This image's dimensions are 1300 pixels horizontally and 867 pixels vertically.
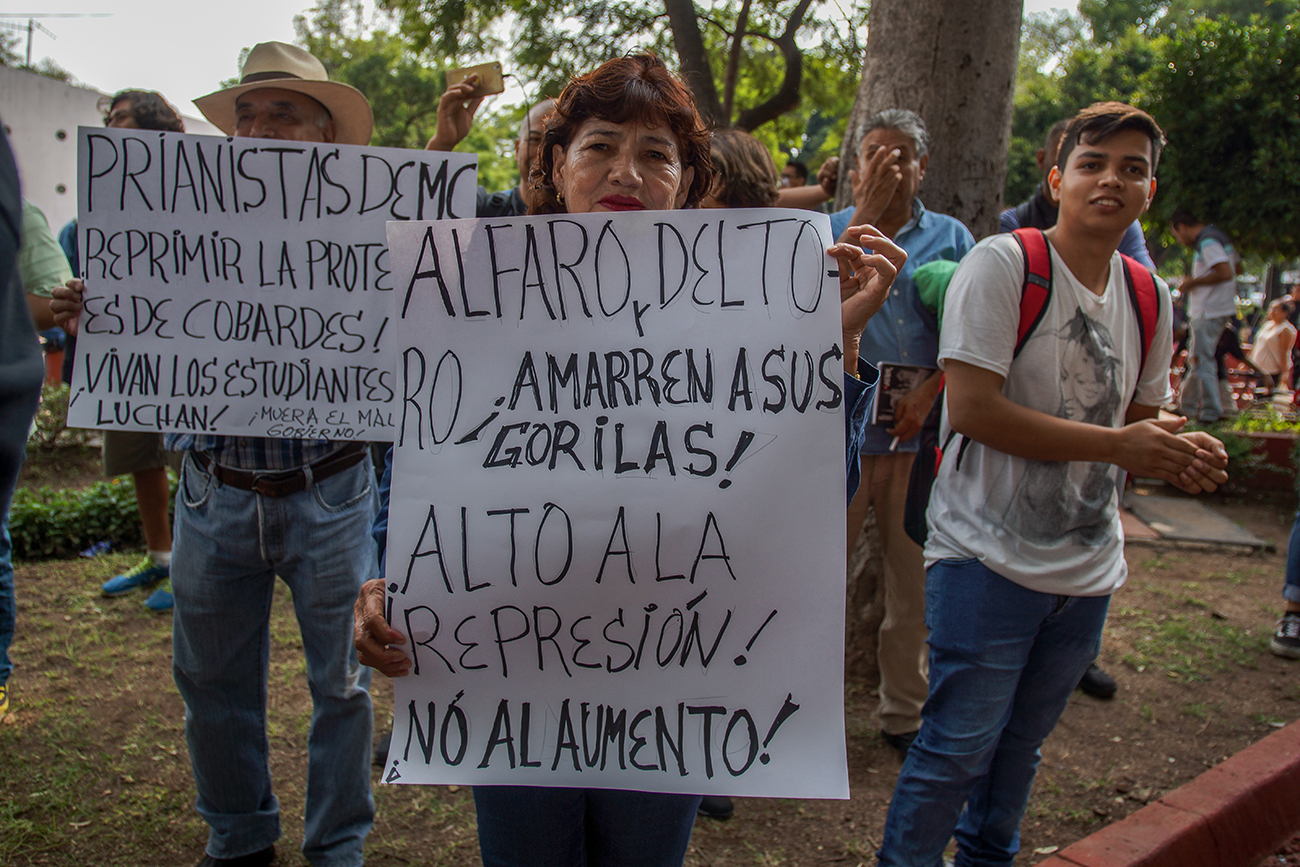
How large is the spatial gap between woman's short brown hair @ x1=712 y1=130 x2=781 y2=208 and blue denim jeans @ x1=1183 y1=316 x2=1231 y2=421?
23.7 feet

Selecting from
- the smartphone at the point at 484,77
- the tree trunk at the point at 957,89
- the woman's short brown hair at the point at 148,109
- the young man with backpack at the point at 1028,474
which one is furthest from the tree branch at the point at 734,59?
the young man with backpack at the point at 1028,474

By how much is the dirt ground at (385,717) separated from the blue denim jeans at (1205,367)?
4.53 m

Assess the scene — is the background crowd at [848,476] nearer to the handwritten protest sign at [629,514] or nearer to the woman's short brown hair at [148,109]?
the handwritten protest sign at [629,514]

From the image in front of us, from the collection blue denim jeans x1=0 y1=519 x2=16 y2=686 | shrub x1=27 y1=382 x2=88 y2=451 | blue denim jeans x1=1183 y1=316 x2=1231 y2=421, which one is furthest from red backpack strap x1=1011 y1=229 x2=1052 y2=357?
blue denim jeans x1=1183 y1=316 x2=1231 y2=421

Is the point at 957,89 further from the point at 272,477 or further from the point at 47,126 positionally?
the point at 47,126

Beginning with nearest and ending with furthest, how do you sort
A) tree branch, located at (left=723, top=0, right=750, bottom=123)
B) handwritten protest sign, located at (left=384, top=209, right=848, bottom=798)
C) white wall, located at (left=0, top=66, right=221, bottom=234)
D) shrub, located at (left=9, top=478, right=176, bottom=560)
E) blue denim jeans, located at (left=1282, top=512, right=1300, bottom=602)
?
handwritten protest sign, located at (left=384, top=209, right=848, bottom=798), blue denim jeans, located at (left=1282, top=512, right=1300, bottom=602), shrub, located at (left=9, top=478, right=176, bottom=560), tree branch, located at (left=723, top=0, right=750, bottom=123), white wall, located at (left=0, top=66, right=221, bottom=234)

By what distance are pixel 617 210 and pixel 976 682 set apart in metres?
1.30

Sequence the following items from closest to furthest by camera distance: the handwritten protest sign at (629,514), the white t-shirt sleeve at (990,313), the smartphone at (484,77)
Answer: the handwritten protest sign at (629,514)
the white t-shirt sleeve at (990,313)
the smartphone at (484,77)

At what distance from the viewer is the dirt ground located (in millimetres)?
2631

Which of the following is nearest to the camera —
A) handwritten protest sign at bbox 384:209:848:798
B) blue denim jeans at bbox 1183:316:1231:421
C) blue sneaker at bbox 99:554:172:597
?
handwritten protest sign at bbox 384:209:848:798

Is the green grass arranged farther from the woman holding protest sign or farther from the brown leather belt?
the brown leather belt

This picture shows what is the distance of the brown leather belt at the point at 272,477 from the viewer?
2143 millimetres

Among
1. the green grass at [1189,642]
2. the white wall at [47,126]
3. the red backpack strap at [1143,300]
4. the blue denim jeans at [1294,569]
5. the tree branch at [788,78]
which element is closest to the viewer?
the red backpack strap at [1143,300]

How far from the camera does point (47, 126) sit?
14398 mm
